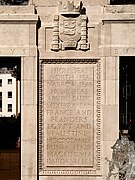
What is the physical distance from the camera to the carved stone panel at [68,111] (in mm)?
11680

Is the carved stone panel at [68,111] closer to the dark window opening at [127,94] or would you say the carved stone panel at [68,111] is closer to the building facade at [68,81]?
the building facade at [68,81]

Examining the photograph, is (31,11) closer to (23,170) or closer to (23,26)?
(23,26)

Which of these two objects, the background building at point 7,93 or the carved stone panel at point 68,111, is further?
the background building at point 7,93

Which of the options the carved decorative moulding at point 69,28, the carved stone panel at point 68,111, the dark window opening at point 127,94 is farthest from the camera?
the dark window opening at point 127,94

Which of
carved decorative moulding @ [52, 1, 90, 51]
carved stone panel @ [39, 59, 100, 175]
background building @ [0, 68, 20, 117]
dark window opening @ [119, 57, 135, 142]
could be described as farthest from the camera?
background building @ [0, 68, 20, 117]

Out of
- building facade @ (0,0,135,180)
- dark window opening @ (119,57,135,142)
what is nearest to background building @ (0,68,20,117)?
dark window opening @ (119,57,135,142)

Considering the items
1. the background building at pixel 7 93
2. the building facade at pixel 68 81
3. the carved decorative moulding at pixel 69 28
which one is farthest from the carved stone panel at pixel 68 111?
the background building at pixel 7 93

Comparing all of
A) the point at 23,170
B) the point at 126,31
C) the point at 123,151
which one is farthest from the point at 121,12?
the point at 23,170

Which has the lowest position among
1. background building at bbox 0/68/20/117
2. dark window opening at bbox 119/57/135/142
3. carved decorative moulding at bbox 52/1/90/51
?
background building at bbox 0/68/20/117

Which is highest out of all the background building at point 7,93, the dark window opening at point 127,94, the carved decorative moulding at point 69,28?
the carved decorative moulding at point 69,28

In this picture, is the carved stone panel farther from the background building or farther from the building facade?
the background building

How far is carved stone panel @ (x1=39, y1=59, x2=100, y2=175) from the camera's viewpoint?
11.7 meters

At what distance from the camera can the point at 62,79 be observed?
11680 millimetres

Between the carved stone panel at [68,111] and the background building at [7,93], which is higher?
the carved stone panel at [68,111]
